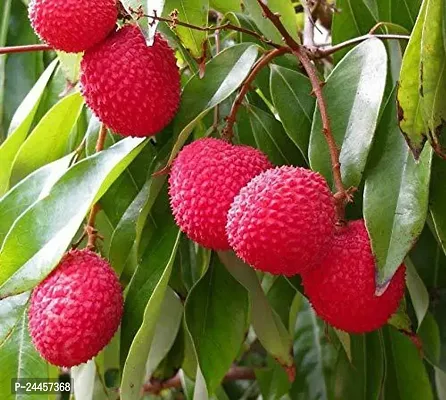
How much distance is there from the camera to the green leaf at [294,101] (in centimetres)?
79

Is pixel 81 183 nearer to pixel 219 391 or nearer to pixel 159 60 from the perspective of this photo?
pixel 159 60

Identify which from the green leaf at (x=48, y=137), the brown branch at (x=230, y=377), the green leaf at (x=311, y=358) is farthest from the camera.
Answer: the brown branch at (x=230, y=377)

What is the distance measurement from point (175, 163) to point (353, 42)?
10.2 inches

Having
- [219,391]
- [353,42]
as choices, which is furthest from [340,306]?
[219,391]

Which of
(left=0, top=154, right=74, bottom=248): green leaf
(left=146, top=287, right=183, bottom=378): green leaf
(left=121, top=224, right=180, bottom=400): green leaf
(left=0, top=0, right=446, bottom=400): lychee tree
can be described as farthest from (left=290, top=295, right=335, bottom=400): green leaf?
(left=0, top=154, right=74, bottom=248): green leaf

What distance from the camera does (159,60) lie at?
0.73 m

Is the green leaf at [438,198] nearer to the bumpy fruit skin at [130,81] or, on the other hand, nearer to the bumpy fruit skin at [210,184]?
the bumpy fruit skin at [210,184]

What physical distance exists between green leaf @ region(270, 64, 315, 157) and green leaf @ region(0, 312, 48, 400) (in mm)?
374

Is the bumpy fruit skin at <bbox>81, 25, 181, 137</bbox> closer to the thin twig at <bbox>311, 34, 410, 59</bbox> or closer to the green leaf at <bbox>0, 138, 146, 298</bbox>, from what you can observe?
the green leaf at <bbox>0, 138, 146, 298</bbox>

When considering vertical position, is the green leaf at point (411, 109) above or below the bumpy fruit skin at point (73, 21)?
below

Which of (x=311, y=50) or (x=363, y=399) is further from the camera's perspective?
(x=363, y=399)

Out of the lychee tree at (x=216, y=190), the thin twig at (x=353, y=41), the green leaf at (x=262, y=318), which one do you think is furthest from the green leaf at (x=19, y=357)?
the thin twig at (x=353, y=41)

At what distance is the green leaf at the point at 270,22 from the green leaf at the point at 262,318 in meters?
0.26

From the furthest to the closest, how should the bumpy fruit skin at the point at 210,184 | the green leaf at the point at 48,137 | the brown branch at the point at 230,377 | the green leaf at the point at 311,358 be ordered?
the brown branch at the point at 230,377 < the green leaf at the point at 311,358 < the green leaf at the point at 48,137 < the bumpy fruit skin at the point at 210,184
